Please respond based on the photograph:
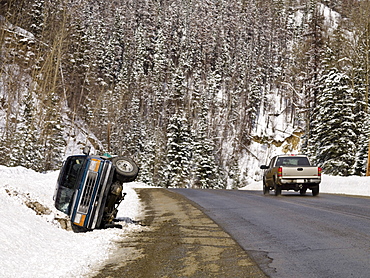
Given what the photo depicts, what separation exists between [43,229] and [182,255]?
275 cm

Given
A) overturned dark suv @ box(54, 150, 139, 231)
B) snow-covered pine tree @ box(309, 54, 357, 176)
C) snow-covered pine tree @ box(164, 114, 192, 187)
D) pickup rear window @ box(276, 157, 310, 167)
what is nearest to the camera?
overturned dark suv @ box(54, 150, 139, 231)

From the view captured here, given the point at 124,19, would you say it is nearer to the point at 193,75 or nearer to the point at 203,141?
the point at 193,75

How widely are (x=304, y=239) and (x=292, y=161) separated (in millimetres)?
13009

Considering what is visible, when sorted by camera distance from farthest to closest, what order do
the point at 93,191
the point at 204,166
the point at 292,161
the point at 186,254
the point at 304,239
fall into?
1. the point at 204,166
2. the point at 292,161
3. the point at 93,191
4. the point at 304,239
5. the point at 186,254

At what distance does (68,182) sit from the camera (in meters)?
8.90

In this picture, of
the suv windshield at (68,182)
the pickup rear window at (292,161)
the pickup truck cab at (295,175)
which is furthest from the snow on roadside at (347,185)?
the suv windshield at (68,182)

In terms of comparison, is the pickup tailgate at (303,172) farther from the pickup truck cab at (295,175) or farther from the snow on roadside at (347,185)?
the snow on roadside at (347,185)

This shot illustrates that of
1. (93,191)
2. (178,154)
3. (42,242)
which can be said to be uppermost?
(178,154)

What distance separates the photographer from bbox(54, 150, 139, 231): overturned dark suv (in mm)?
8234

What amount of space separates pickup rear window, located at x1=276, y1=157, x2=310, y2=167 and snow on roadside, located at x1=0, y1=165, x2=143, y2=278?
1237 cm

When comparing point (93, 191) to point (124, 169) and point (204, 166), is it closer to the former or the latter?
point (124, 169)

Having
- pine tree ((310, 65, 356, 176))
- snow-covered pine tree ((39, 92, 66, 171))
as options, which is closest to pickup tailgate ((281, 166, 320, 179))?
pine tree ((310, 65, 356, 176))

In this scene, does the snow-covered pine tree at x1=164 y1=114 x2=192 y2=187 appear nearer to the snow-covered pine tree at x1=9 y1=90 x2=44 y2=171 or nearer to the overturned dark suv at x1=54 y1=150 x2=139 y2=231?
the snow-covered pine tree at x1=9 y1=90 x2=44 y2=171

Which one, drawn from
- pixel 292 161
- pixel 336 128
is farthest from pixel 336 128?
pixel 292 161
